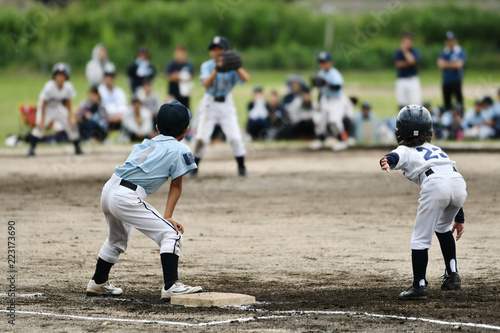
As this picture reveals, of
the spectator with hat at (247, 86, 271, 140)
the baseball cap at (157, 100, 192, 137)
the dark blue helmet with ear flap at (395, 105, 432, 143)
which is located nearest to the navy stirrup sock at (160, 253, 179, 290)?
the baseball cap at (157, 100, 192, 137)

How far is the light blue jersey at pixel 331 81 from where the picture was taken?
1677cm

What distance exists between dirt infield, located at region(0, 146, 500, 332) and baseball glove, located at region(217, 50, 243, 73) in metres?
1.75

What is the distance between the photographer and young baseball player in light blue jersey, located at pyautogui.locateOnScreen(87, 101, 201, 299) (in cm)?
603

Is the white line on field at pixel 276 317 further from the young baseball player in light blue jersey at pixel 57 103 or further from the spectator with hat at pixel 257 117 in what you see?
the spectator with hat at pixel 257 117

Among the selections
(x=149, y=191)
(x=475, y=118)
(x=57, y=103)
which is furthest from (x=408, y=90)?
(x=149, y=191)

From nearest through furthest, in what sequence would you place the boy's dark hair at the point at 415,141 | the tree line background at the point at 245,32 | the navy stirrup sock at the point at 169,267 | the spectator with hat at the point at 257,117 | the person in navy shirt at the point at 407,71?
the navy stirrup sock at the point at 169,267
the boy's dark hair at the point at 415,141
the person in navy shirt at the point at 407,71
the spectator with hat at the point at 257,117
the tree line background at the point at 245,32

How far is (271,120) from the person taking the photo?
19484mm

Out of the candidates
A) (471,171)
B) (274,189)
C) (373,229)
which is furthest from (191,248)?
(471,171)

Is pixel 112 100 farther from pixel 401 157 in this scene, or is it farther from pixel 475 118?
pixel 401 157

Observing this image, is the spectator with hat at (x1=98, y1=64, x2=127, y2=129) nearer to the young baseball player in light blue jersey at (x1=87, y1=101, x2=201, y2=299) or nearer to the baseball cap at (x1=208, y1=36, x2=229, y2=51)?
the baseball cap at (x1=208, y1=36, x2=229, y2=51)

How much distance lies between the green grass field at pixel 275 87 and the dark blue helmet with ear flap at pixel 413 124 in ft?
55.6

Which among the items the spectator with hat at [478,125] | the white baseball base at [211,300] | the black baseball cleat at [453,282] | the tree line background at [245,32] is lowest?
the black baseball cleat at [453,282]

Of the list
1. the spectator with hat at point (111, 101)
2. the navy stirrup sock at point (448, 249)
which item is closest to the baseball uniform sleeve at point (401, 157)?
the navy stirrup sock at point (448, 249)

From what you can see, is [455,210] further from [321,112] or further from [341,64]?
[341,64]
